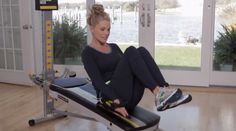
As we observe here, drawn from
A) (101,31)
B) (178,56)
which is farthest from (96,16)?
(178,56)

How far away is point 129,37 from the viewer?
4.29 m

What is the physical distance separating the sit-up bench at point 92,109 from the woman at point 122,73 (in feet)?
0.24

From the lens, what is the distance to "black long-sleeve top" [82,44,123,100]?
2082 millimetres

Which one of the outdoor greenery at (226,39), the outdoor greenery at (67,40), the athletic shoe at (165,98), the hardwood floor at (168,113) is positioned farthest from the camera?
the outdoor greenery at (67,40)

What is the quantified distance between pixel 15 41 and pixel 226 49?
2.81 metres

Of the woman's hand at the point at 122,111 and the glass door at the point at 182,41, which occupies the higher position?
the glass door at the point at 182,41

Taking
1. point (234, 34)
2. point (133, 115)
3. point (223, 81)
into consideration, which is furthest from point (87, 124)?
point (234, 34)

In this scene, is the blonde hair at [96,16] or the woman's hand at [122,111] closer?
the woman's hand at [122,111]

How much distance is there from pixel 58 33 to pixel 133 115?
9.10 ft

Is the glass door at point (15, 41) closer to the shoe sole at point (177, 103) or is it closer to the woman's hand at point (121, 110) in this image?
the woman's hand at point (121, 110)

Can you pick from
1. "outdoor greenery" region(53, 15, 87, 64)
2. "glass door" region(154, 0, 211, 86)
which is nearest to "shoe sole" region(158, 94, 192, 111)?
"glass door" region(154, 0, 211, 86)

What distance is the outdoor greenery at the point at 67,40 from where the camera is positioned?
15.0 ft

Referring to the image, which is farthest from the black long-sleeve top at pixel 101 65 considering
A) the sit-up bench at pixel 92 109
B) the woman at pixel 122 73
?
the sit-up bench at pixel 92 109

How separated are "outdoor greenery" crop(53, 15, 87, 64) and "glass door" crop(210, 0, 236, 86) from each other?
184cm
